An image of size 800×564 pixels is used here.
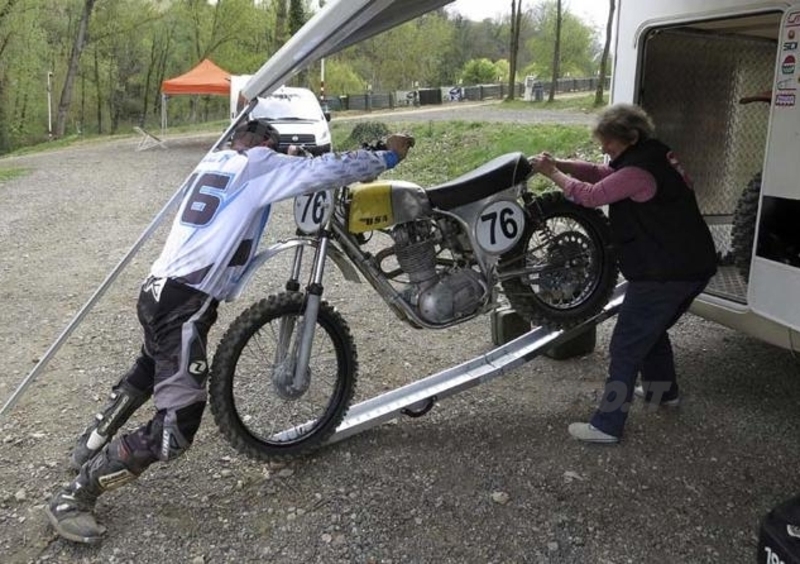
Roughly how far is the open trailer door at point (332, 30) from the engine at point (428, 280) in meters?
0.94

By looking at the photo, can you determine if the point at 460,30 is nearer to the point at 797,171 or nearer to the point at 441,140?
the point at 441,140

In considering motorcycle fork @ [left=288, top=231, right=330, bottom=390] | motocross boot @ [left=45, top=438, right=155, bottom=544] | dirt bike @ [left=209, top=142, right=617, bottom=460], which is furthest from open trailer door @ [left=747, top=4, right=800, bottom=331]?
motocross boot @ [left=45, top=438, right=155, bottom=544]

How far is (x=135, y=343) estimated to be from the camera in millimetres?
5418

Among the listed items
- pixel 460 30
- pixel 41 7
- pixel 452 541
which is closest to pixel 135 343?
pixel 452 541

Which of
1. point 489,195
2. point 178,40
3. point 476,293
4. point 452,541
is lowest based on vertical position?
point 452,541

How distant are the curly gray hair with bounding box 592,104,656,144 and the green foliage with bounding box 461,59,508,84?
5198cm

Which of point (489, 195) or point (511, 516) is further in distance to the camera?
point (489, 195)

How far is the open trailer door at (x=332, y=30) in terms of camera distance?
10.2 feet

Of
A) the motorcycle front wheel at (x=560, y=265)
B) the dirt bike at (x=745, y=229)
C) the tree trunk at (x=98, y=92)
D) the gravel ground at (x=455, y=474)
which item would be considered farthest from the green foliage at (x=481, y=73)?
the motorcycle front wheel at (x=560, y=265)

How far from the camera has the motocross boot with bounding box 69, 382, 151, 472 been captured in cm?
352

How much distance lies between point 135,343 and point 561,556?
3.57 meters

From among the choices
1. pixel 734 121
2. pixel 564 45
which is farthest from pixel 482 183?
pixel 564 45

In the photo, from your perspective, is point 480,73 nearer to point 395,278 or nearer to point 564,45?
point 564,45

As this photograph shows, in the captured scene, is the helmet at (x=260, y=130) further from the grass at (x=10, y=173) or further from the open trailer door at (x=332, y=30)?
the grass at (x=10, y=173)
